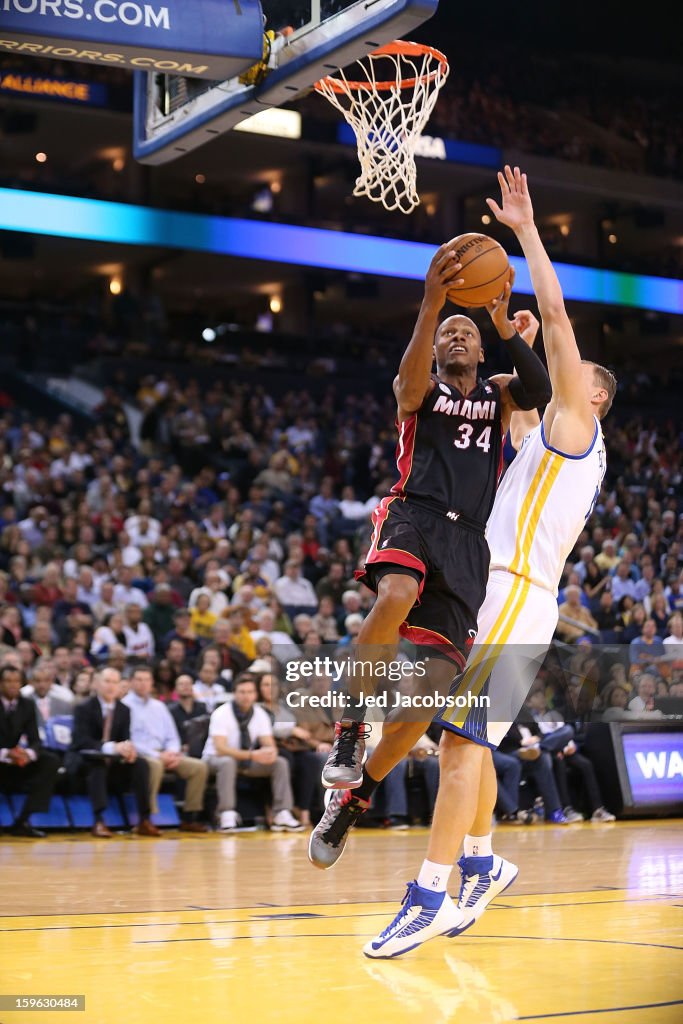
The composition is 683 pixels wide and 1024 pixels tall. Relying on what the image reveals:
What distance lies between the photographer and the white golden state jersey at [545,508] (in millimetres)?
5441

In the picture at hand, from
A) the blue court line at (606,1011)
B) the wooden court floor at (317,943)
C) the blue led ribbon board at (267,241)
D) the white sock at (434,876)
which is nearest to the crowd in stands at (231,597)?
the wooden court floor at (317,943)

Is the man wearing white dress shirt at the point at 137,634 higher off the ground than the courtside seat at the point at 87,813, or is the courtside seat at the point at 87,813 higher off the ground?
the man wearing white dress shirt at the point at 137,634

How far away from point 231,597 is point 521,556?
33.8ft

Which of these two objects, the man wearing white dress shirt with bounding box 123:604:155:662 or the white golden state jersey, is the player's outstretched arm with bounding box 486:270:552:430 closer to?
the white golden state jersey

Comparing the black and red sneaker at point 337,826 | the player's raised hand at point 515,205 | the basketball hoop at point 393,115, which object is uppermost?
the basketball hoop at point 393,115

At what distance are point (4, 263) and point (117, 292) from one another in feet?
9.21

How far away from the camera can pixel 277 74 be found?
7.32 m

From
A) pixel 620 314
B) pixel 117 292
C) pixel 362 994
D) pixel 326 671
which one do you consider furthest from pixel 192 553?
pixel 620 314

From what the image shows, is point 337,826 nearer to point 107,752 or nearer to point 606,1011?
point 606,1011

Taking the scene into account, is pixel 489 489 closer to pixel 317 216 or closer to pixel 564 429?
pixel 564 429

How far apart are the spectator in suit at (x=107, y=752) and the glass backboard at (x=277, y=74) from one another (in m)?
4.88

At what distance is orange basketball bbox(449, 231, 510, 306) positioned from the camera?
532cm

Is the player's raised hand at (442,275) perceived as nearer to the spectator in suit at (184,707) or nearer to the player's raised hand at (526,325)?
the player's raised hand at (526,325)

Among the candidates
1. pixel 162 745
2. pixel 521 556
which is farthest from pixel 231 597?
pixel 521 556
